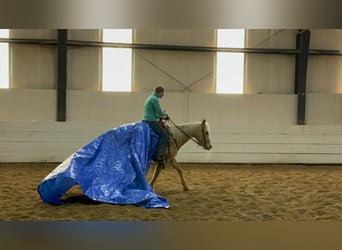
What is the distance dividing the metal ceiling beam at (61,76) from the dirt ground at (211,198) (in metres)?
1.53

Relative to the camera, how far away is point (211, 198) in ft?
17.2

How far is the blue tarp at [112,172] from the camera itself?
467cm

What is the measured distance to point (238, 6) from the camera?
44cm

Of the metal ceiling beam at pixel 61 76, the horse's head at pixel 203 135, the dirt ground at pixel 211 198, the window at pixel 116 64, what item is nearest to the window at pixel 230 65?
the window at pixel 116 64

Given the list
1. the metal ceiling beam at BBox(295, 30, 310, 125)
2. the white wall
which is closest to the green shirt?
the white wall

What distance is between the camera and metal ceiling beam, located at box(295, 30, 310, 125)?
9.48 metres

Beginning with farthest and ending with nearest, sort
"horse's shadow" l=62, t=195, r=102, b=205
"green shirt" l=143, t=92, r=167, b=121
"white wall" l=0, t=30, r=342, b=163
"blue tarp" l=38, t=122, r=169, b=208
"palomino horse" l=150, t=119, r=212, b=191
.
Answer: "white wall" l=0, t=30, r=342, b=163 → "palomino horse" l=150, t=119, r=212, b=191 → "green shirt" l=143, t=92, r=167, b=121 → "horse's shadow" l=62, t=195, r=102, b=205 → "blue tarp" l=38, t=122, r=169, b=208

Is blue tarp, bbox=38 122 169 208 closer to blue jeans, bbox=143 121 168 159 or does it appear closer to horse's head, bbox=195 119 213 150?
blue jeans, bbox=143 121 168 159

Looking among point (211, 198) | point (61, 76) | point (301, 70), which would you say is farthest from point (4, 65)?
point (301, 70)

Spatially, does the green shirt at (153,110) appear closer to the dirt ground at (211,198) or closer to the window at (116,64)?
the dirt ground at (211,198)

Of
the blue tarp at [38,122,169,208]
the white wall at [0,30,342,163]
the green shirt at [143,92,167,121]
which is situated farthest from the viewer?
the white wall at [0,30,342,163]

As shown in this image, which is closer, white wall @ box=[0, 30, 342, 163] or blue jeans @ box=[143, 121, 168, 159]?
blue jeans @ box=[143, 121, 168, 159]

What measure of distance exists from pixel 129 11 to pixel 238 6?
0.12 m

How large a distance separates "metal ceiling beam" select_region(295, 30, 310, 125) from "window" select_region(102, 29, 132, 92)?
403cm
